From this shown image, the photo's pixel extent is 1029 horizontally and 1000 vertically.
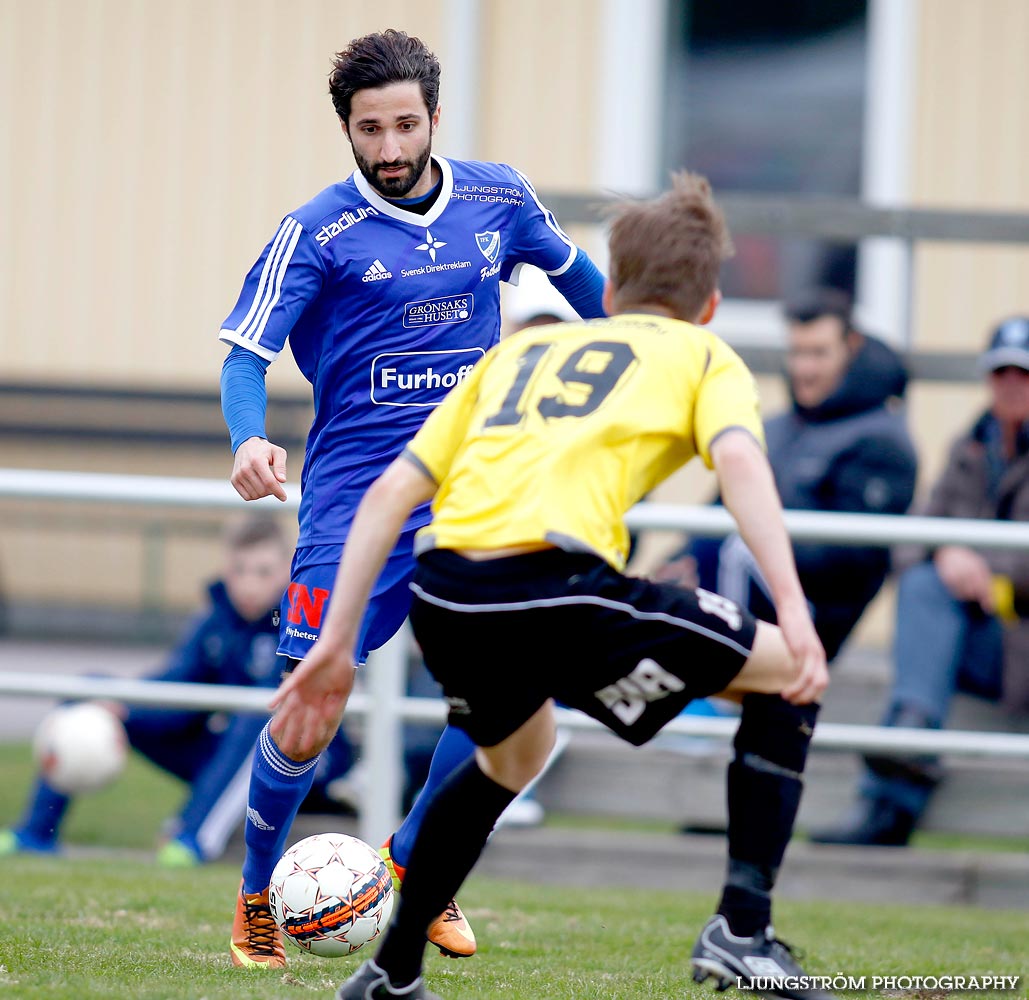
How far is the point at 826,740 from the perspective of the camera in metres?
6.12

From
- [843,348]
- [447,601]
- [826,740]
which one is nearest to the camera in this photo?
[447,601]

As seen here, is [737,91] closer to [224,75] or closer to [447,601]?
[224,75]

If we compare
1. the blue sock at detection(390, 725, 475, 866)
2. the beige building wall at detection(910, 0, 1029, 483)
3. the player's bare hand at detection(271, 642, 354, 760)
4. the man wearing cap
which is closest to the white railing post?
the man wearing cap

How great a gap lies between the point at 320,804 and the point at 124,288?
596 centimetres

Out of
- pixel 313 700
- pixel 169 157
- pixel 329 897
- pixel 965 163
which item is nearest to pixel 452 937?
pixel 329 897

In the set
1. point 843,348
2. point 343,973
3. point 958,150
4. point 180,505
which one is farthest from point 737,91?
point 343,973

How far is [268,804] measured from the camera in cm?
424

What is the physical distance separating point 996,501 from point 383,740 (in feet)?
8.90

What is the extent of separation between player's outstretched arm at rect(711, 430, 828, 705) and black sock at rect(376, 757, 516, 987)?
2.29 ft

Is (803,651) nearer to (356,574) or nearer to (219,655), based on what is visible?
(356,574)

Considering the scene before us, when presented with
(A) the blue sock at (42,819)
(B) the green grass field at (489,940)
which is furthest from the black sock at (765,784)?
(A) the blue sock at (42,819)

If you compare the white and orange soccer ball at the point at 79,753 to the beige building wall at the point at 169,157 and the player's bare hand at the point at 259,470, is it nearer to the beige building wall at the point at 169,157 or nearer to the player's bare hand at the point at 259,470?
the player's bare hand at the point at 259,470

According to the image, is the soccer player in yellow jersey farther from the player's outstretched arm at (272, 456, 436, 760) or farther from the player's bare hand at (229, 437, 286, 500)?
the player's bare hand at (229, 437, 286, 500)

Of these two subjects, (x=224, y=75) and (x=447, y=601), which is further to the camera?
(x=224, y=75)
